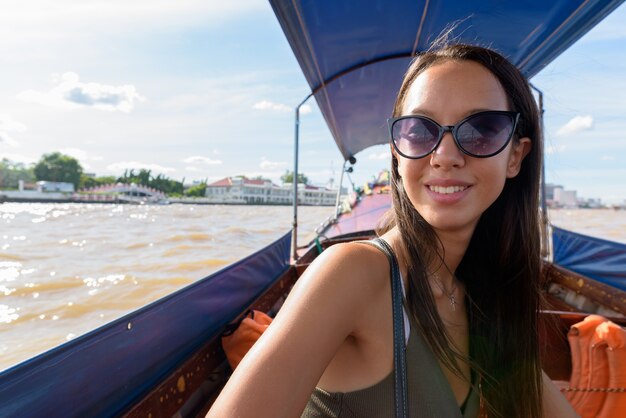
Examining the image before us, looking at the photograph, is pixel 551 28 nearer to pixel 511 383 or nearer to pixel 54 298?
pixel 511 383

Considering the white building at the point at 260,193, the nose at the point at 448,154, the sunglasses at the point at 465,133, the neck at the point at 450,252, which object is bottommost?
the white building at the point at 260,193

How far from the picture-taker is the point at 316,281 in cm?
81

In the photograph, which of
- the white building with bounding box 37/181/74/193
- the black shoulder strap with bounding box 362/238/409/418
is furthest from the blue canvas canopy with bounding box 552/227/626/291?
the white building with bounding box 37/181/74/193

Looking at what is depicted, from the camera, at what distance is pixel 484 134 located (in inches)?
41.4

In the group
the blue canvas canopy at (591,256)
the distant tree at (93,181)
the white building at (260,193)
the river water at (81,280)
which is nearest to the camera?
the blue canvas canopy at (591,256)

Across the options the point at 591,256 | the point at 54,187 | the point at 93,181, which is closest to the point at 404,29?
the point at 591,256

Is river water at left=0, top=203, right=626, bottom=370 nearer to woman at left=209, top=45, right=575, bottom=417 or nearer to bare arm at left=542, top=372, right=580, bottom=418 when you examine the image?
woman at left=209, top=45, right=575, bottom=417

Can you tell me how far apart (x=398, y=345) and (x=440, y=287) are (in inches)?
16.3

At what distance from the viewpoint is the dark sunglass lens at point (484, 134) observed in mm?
1038

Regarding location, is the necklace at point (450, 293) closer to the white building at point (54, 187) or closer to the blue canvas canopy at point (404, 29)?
the blue canvas canopy at point (404, 29)

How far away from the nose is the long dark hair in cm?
19

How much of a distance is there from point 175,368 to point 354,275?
1.19 m

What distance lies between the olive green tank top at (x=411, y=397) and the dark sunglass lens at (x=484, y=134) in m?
0.46

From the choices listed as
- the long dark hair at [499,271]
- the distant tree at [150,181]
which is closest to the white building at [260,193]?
the distant tree at [150,181]
